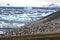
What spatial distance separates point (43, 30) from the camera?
2277mm

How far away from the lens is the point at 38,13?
3.07m

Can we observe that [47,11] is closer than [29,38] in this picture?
No

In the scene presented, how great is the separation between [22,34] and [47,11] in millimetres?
1037

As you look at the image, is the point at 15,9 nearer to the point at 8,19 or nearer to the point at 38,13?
→ the point at 8,19

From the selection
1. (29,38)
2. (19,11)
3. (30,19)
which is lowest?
(29,38)

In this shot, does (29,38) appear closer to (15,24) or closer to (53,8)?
(15,24)

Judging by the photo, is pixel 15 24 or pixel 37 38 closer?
pixel 37 38

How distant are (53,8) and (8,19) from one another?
109 cm

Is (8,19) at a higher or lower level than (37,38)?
higher

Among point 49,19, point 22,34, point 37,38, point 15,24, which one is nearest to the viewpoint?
point 37,38

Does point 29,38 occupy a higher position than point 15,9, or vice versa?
point 15,9

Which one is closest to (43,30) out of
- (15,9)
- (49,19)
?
(49,19)

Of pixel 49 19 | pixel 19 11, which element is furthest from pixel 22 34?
pixel 19 11

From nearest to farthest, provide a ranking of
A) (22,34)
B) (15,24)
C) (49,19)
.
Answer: (22,34) → (49,19) → (15,24)
